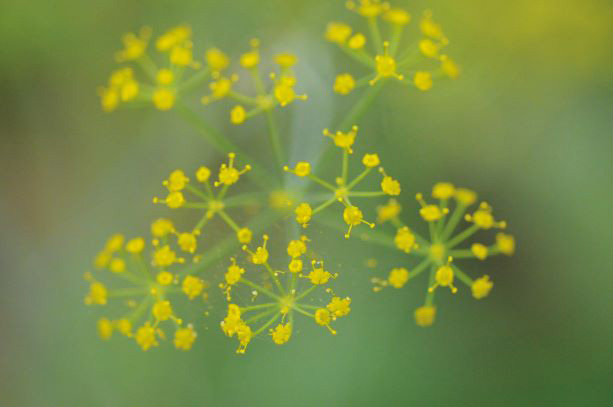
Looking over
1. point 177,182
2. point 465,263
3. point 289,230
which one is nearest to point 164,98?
point 177,182

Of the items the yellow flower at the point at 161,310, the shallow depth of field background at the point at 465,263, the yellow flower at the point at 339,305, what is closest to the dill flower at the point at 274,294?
the yellow flower at the point at 339,305

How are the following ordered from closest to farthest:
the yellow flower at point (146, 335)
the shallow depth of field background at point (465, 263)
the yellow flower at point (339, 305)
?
the yellow flower at point (339, 305) → the yellow flower at point (146, 335) → the shallow depth of field background at point (465, 263)

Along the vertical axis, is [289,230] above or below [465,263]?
below

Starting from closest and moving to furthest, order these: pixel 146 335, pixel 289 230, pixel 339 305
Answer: pixel 339 305 < pixel 146 335 < pixel 289 230

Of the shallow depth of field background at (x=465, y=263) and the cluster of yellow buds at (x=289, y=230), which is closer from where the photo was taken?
the cluster of yellow buds at (x=289, y=230)

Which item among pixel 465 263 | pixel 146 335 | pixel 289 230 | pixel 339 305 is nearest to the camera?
pixel 339 305

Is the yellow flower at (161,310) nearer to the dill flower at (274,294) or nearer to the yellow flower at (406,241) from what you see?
the dill flower at (274,294)

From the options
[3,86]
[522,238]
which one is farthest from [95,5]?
[522,238]

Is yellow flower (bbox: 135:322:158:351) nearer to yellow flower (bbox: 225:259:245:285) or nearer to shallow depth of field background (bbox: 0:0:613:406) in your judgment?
yellow flower (bbox: 225:259:245:285)

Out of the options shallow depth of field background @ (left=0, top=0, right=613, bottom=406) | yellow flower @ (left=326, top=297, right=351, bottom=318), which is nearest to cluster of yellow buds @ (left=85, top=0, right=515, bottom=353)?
yellow flower @ (left=326, top=297, right=351, bottom=318)

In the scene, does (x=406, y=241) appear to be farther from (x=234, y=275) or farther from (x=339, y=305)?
(x=234, y=275)

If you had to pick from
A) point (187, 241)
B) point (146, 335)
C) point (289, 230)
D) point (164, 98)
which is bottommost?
point (146, 335)
